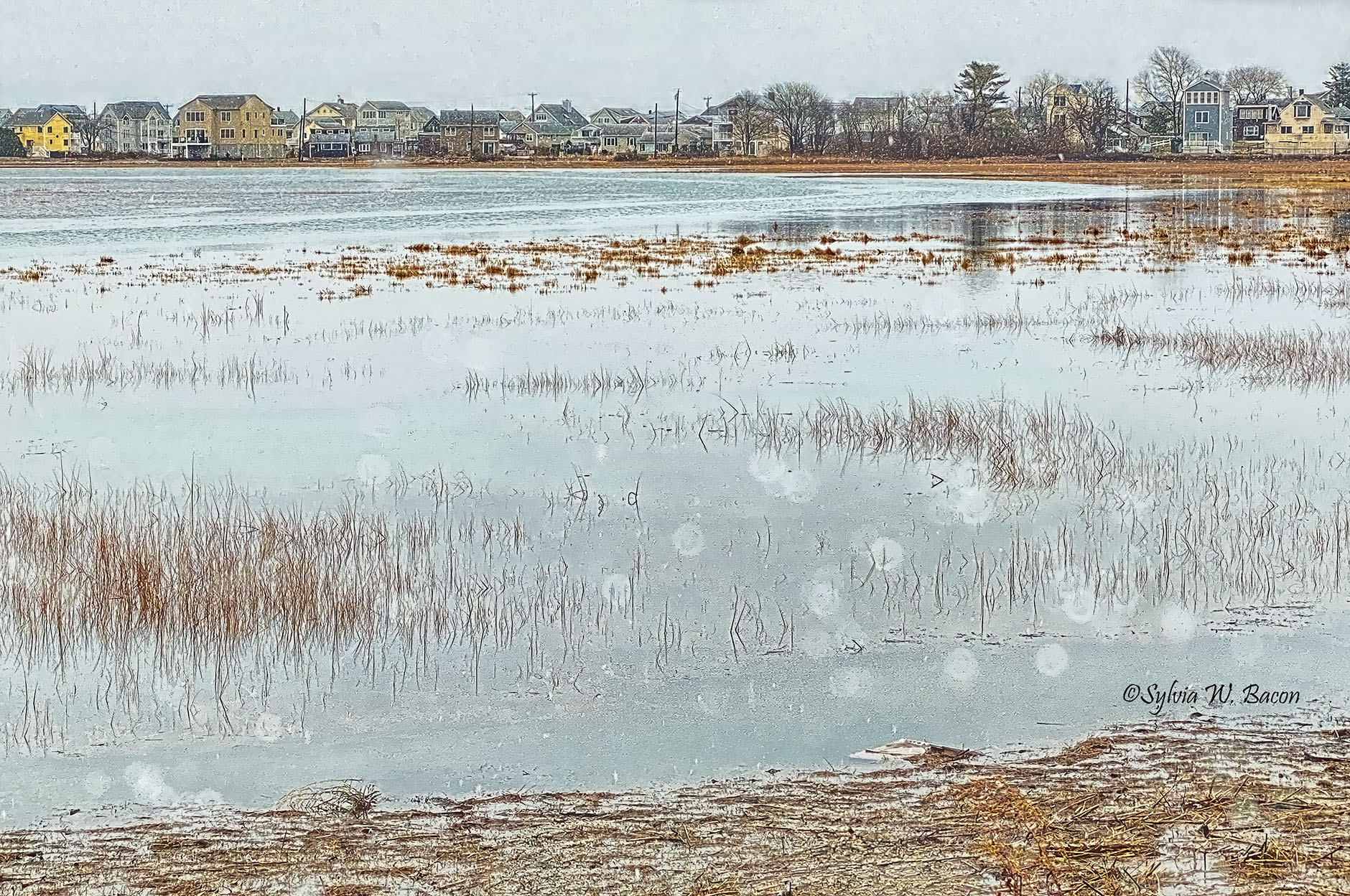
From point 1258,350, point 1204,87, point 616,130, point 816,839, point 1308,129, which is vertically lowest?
point 816,839

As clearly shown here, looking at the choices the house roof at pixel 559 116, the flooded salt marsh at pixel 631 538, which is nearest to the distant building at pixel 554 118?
the house roof at pixel 559 116

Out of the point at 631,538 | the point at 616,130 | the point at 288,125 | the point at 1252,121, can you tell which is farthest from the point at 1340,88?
the point at 631,538

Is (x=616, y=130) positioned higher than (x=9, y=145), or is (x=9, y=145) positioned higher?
(x=616, y=130)

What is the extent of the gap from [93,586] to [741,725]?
430cm

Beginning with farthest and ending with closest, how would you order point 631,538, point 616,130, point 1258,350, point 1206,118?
point 616,130 < point 1206,118 < point 1258,350 < point 631,538

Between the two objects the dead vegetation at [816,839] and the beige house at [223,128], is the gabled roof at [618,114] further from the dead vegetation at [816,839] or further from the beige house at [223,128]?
the dead vegetation at [816,839]

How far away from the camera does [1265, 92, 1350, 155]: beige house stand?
138150 millimetres

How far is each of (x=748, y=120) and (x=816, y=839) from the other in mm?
165998

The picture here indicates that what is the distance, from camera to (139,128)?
183875 millimetres

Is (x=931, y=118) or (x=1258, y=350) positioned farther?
(x=931, y=118)

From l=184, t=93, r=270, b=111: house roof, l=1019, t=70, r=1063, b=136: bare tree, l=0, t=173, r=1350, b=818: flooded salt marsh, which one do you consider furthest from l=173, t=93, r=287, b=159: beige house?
l=0, t=173, r=1350, b=818: flooded salt marsh

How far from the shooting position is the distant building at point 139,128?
18250 cm

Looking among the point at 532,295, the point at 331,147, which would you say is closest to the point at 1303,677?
the point at 532,295

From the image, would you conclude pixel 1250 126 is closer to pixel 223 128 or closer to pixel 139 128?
pixel 223 128
